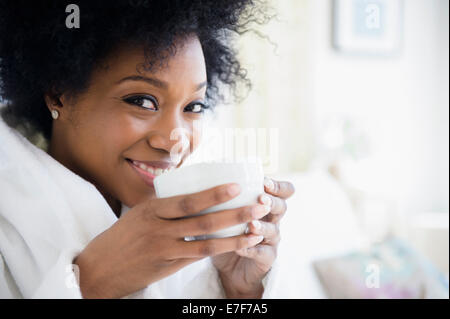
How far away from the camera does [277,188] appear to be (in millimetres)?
487

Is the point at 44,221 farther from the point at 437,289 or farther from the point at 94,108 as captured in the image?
the point at 437,289

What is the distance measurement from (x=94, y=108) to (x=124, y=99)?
0.06m

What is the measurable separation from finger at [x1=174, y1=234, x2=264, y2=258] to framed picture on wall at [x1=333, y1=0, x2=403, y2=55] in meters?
1.64

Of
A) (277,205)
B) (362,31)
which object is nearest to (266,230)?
(277,205)

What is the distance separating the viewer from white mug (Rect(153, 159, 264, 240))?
0.38 m

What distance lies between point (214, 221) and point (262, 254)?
0.59 ft

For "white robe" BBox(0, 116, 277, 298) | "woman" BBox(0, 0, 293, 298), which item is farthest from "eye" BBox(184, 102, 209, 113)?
"white robe" BBox(0, 116, 277, 298)

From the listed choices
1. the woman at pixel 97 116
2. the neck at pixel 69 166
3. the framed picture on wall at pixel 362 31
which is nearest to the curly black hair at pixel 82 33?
the woman at pixel 97 116

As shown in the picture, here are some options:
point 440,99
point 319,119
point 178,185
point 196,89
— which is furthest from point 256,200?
point 440,99

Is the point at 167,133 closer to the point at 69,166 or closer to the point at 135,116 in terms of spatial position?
the point at 135,116

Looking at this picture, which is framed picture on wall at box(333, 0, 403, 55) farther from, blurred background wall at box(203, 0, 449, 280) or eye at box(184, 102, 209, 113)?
eye at box(184, 102, 209, 113)

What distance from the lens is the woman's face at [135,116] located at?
54 centimetres

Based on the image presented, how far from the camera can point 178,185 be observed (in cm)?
39
